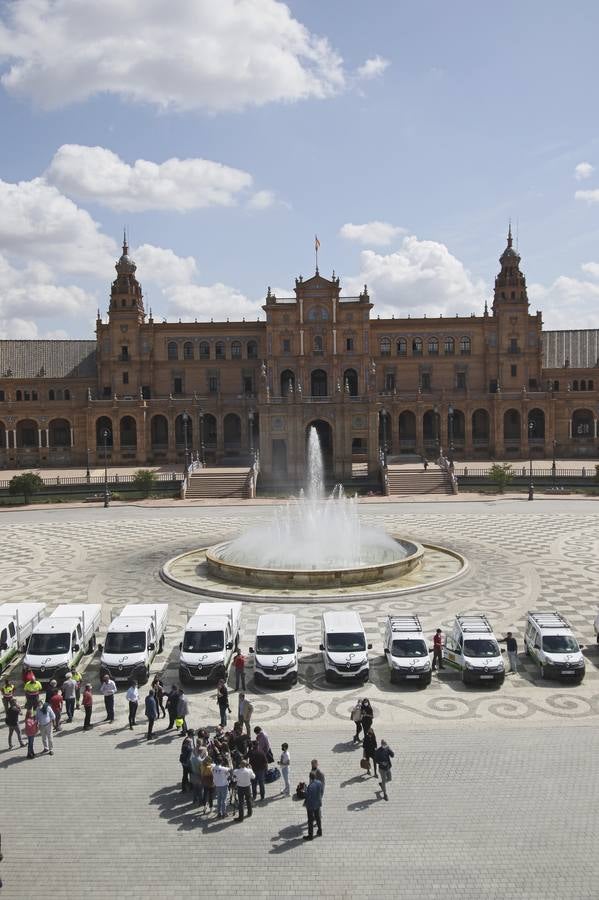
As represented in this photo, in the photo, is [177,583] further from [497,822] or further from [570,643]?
[497,822]

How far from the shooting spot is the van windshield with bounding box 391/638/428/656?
823 inches

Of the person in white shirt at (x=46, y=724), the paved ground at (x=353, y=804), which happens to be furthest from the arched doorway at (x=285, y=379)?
the person in white shirt at (x=46, y=724)

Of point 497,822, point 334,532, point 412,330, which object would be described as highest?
point 412,330

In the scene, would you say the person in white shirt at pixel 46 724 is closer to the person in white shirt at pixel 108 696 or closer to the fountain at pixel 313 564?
the person in white shirt at pixel 108 696

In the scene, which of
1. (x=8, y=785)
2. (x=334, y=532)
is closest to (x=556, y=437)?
(x=334, y=532)

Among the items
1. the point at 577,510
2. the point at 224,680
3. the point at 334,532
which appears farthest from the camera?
the point at 577,510

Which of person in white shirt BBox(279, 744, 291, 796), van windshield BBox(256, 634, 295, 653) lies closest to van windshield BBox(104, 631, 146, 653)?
van windshield BBox(256, 634, 295, 653)

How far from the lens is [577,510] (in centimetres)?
5247

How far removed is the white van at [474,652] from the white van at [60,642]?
11.5m

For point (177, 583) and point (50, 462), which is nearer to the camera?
point (177, 583)

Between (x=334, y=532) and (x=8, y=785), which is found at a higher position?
(x=334, y=532)

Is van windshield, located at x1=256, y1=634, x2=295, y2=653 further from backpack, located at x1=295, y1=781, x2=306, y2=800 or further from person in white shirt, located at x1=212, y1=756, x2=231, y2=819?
person in white shirt, located at x1=212, y1=756, x2=231, y2=819

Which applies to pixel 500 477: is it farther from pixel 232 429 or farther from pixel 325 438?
pixel 232 429

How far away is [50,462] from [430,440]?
4498 centimetres
